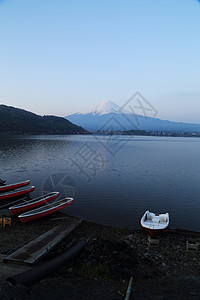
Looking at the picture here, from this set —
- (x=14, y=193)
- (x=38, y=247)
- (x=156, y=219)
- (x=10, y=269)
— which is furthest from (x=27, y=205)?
(x=156, y=219)

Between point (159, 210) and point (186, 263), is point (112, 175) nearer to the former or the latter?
point (159, 210)

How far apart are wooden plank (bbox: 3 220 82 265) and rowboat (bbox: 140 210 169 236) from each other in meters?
4.94

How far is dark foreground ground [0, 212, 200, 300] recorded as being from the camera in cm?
786

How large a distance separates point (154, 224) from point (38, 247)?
7879 mm

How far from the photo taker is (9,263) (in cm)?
927

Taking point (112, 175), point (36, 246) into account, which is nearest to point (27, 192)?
point (36, 246)

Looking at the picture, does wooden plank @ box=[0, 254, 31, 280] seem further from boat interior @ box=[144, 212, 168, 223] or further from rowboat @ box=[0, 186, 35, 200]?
rowboat @ box=[0, 186, 35, 200]

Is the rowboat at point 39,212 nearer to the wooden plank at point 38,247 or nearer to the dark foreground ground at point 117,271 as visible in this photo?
the dark foreground ground at point 117,271

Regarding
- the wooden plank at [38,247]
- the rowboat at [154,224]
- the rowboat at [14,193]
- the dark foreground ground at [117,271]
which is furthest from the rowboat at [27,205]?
the rowboat at [154,224]

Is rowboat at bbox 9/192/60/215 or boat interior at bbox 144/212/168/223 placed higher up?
rowboat at bbox 9/192/60/215

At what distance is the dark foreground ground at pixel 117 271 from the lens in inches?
309

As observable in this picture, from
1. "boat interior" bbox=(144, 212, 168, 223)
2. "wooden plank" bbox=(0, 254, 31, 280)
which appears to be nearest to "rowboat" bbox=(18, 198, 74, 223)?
"wooden plank" bbox=(0, 254, 31, 280)

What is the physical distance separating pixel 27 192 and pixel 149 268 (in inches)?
689

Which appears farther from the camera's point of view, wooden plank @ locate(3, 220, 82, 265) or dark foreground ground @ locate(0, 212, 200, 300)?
wooden plank @ locate(3, 220, 82, 265)
